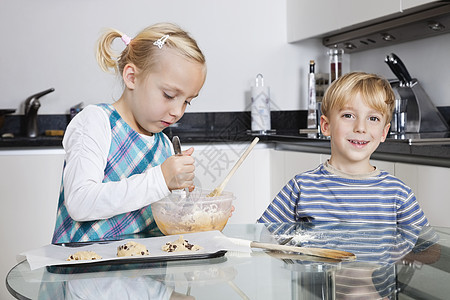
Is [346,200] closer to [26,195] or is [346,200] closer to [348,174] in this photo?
[348,174]

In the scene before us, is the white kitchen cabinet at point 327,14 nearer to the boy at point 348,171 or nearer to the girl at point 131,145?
the boy at point 348,171

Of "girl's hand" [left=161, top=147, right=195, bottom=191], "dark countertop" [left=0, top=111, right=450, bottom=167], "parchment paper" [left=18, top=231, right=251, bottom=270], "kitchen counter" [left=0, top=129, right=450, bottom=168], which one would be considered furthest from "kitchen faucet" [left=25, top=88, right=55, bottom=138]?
"parchment paper" [left=18, top=231, right=251, bottom=270]

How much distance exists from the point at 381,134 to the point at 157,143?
536mm

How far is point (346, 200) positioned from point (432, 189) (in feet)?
2.12

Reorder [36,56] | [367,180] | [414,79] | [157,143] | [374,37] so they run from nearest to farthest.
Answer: [367,180] → [157,143] → [414,79] → [374,37] → [36,56]

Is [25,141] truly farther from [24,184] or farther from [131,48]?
[131,48]

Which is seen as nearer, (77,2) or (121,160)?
(121,160)

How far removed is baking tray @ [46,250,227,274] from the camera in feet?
2.96

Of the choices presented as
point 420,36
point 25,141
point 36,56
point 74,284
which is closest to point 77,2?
point 36,56

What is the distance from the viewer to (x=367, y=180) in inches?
55.1

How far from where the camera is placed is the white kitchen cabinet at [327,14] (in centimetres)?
263

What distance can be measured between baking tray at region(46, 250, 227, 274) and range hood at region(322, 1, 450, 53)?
5.74ft

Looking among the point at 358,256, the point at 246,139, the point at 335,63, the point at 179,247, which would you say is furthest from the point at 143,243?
the point at 335,63

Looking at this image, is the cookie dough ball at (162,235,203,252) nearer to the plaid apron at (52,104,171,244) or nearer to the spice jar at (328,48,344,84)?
the plaid apron at (52,104,171,244)
